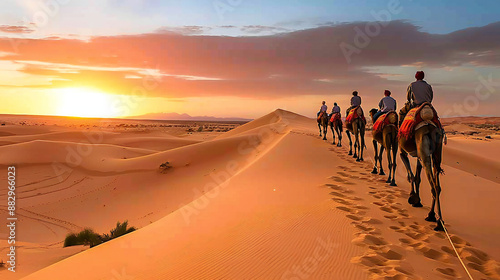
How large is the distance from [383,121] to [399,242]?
232 inches

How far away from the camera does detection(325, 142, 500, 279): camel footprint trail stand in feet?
16.1

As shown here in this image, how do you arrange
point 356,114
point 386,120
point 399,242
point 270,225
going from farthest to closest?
point 356,114, point 386,120, point 270,225, point 399,242

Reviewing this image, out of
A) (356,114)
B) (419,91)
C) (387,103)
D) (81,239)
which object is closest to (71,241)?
(81,239)

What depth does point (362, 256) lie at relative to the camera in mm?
5152

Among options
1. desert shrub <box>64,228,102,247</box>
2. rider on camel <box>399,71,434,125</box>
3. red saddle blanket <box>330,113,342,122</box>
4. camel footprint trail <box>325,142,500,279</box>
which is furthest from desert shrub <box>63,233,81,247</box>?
red saddle blanket <box>330,113,342,122</box>

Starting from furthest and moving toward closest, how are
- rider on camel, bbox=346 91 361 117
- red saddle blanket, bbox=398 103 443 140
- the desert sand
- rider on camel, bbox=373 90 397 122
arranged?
rider on camel, bbox=346 91 361 117, rider on camel, bbox=373 90 397 122, red saddle blanket, bbox=398 103 443 140, the desert sand

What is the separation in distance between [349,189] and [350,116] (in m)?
6.27

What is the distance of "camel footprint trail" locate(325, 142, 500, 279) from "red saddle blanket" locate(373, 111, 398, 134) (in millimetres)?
2422

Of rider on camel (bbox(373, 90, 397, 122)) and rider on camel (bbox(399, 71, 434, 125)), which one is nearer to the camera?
rider on camel (bbox(399, 71, 434, 125))

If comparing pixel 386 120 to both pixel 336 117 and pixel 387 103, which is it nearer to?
pixel 387 103

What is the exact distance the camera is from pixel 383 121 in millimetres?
10969

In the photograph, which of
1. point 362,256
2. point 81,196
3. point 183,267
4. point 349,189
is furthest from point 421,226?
point 81,196

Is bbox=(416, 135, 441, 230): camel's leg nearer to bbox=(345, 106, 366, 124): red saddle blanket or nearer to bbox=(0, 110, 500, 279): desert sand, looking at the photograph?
bbox=(0, 110, 500, 279): desert sand

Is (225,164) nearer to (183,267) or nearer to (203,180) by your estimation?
(203,180)
